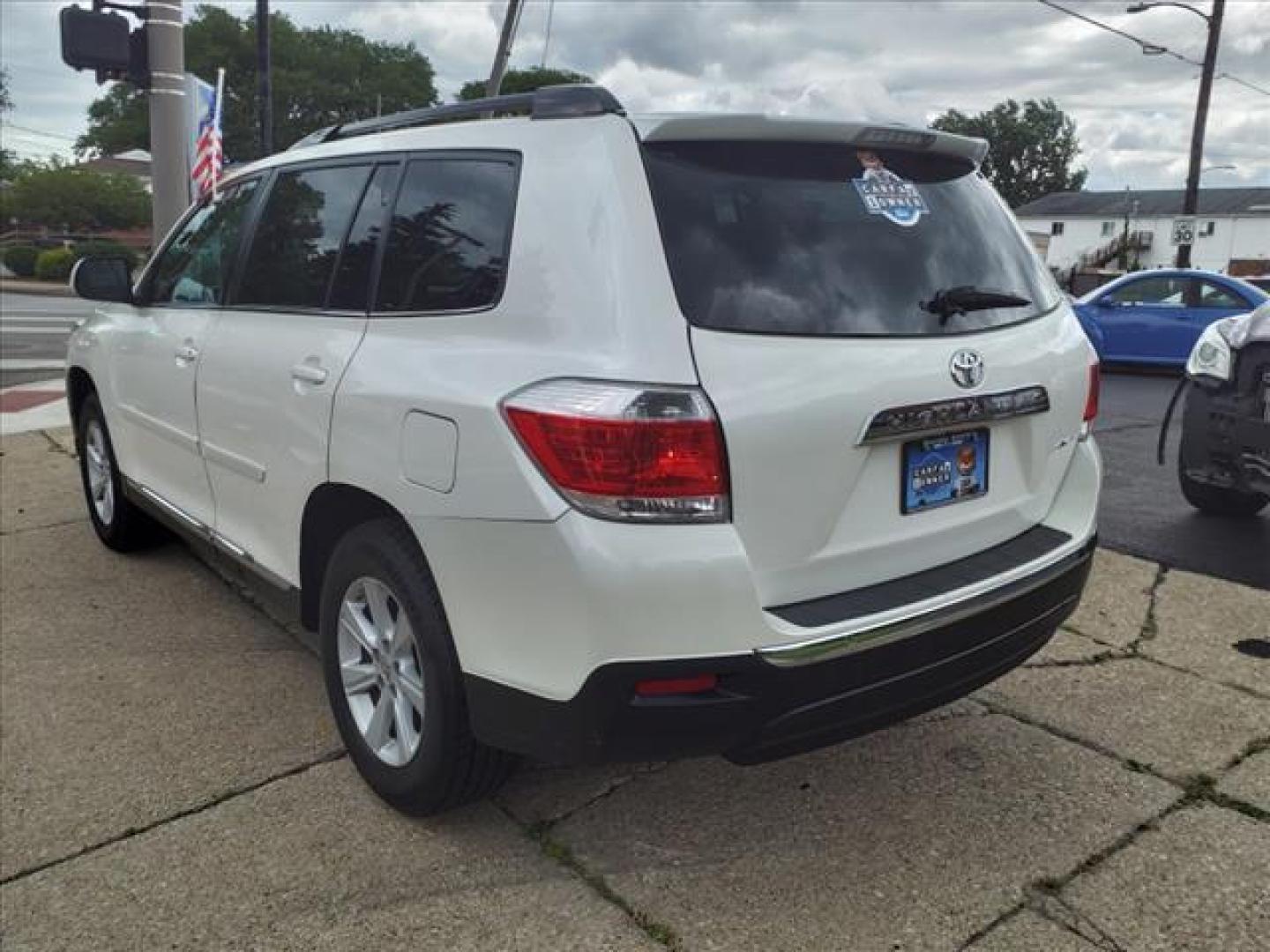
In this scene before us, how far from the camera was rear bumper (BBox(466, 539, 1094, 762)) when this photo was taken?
215 cm

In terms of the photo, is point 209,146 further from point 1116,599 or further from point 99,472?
point 1116,599

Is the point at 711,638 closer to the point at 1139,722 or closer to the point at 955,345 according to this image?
the point at 955,345

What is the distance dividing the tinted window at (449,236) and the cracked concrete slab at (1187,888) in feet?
6.61

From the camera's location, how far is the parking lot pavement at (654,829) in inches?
94.6

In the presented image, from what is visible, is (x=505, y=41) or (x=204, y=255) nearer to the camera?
(x=204, y=255)

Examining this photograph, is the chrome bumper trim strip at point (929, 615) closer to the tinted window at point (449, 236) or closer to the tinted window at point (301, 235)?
the tinted window at point (449, 236)

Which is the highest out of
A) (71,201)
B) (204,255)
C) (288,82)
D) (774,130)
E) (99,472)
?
(288,82)

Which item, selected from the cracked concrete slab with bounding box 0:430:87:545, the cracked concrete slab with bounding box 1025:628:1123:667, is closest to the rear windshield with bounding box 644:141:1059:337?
the cracked concrete slab with bounding box 1025:628:1123:667

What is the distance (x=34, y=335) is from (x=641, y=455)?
17.1 m

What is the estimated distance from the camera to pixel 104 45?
7246 millimetres

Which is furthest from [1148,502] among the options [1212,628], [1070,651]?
[1070,651]

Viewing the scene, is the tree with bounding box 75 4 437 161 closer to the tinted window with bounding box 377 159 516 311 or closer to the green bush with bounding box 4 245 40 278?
the green bush with bounding box 4 245 40 278

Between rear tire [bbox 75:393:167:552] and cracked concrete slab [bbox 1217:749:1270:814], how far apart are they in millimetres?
4387

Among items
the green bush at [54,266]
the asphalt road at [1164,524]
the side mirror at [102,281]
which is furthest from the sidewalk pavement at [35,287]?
the asphalt road at [1164,524]
